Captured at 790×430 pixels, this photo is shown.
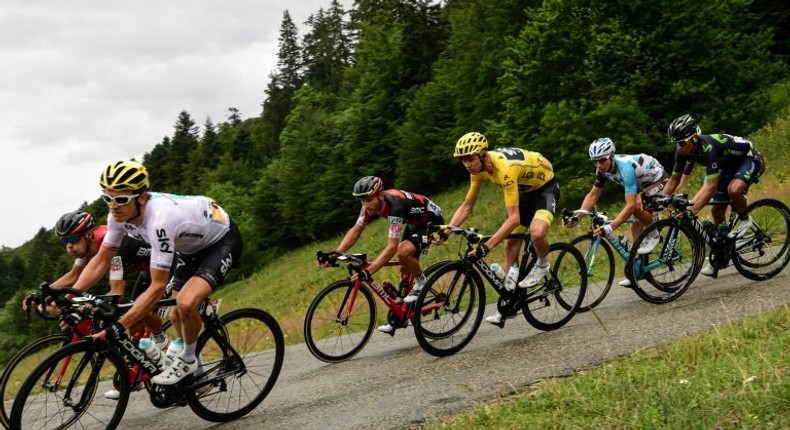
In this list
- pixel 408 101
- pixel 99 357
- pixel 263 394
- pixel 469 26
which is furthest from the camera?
pixel 408 101

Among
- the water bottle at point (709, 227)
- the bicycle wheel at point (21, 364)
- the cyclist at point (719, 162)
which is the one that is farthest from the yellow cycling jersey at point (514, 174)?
the bicycle wheel at point (21, 364)

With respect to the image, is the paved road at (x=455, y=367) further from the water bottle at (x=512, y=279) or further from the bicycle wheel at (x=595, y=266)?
the water bottle at (x=512, y=279)

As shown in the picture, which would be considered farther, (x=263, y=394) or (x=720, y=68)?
(x=720, y=68)

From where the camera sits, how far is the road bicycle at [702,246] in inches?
332

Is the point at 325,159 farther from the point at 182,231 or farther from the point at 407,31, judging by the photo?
the point at 182,231

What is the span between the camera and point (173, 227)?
5.43 m

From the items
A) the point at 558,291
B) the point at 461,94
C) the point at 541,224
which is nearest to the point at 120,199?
the point at 541,224

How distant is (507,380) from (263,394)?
2331mm

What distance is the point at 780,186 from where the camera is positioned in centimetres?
1547

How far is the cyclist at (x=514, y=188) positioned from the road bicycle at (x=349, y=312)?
2.68ft

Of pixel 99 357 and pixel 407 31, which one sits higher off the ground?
pixel 407 31

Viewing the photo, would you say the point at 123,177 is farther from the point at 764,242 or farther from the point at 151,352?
the point at 764,242

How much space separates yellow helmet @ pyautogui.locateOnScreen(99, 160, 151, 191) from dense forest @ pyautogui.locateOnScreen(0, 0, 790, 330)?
64.0 ft

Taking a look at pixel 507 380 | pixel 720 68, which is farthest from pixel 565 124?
pixel 507 380
